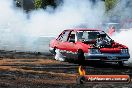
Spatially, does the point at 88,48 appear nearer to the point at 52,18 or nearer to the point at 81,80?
the point at 81,80

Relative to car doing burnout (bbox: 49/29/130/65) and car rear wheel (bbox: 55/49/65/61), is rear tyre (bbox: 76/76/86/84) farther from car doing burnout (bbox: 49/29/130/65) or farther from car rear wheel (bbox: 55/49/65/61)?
car rear wheel (bbox: 55/49/65/61)

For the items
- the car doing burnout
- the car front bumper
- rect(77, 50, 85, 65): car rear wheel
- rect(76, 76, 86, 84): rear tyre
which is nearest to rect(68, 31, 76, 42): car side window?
the car doing burnout

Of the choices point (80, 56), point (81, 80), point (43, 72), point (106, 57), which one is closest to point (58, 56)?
point (80, 56)

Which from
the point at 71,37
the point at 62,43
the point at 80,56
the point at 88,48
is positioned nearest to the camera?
the point at 88,48

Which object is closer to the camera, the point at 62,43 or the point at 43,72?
the point at 43,72

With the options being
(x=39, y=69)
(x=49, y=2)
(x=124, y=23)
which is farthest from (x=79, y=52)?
(x=49, y=2)

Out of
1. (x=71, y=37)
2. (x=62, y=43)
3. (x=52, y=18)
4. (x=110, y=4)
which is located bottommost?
(x=62, y=43)

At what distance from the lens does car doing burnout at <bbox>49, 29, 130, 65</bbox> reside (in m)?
15.8

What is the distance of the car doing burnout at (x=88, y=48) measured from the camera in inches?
623

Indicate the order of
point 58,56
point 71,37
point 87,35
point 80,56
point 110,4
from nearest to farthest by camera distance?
point 80,56
point 87,35
point 71,37
point 58,56
point 110,4

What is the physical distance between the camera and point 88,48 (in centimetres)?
1584

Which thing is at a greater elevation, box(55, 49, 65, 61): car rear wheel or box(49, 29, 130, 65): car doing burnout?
box(49, 29, 130, 65): car doing burnout

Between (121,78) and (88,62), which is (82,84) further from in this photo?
(88,62)

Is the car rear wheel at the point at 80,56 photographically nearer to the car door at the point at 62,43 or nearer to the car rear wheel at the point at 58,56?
the car door at the point at 62,43
